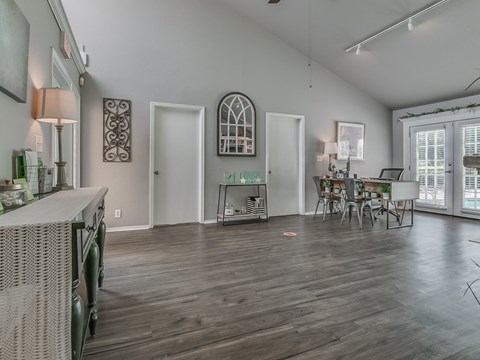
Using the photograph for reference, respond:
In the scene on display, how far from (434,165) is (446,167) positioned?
0.25m

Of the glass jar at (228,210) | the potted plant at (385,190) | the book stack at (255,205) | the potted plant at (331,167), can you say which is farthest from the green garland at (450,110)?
the glass jar at (228,210)

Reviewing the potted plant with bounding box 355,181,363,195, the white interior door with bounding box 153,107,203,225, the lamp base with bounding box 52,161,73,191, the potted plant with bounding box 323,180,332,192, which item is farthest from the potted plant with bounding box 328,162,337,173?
the lamp base with bounding box 52,161,73,191

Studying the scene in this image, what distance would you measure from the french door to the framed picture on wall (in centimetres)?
117

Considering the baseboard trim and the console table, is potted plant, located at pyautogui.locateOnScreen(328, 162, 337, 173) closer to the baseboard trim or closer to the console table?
the baseboard trim

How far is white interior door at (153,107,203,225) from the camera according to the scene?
15.2 feet

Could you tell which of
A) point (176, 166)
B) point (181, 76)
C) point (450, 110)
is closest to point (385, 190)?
point (450, 110)

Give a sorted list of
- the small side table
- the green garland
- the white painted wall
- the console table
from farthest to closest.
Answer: the white painted wall < the green garland < the small side table < the console table

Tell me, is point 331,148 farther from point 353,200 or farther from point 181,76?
point 181,76

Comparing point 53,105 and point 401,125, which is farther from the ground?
point 401,125

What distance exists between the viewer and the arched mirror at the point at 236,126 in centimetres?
495

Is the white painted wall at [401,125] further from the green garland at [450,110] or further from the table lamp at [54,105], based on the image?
the table lamp at [54,105]

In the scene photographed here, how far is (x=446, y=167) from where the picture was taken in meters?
5.77

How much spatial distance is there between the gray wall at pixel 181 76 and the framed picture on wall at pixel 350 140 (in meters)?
0.21

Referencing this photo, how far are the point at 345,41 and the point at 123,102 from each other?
13.5 feet
